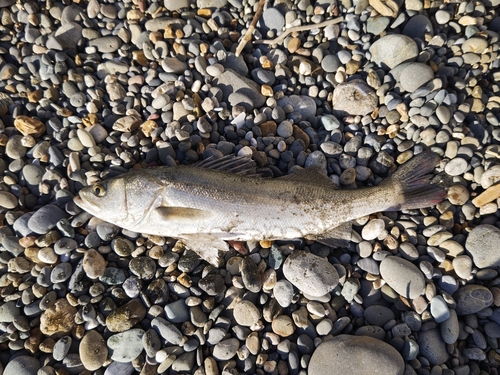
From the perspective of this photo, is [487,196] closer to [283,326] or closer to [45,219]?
[283,326]

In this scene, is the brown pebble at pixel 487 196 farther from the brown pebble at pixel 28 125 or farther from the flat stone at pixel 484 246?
the brown pebble at pixel 28 125

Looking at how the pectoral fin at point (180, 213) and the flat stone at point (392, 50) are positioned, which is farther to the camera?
the flat stone at point (392, 50)

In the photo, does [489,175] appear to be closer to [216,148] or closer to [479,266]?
[479,266]

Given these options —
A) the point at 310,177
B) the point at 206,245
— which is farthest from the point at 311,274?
the point at 206,245

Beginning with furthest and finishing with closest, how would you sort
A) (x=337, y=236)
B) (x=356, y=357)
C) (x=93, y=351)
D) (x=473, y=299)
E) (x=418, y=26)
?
(x=418, y=26), (x=337, y=236), (x=473, y=299), (x=93, y=351), (x=356, y=357)

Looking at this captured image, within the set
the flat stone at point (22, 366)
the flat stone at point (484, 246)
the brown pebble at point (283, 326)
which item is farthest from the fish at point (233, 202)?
the flat stone at point (22, 366)

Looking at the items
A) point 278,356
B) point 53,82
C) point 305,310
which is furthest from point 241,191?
point 53,82
